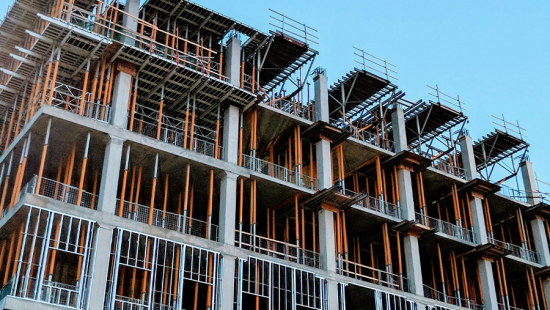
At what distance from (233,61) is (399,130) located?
16799 mm

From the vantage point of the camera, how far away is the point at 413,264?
53.5m

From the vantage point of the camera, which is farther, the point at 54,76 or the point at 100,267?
the point at 54,76

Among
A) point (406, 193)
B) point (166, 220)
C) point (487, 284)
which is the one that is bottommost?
point (487, 284)

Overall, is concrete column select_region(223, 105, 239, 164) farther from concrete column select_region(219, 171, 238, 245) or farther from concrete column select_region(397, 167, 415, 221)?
concrete column select_region(397, 167, 415, 221)

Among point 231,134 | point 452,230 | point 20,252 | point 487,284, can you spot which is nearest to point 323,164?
point 231,134

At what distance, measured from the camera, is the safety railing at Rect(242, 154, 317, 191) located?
50.0m

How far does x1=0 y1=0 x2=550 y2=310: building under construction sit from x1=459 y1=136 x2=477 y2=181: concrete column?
0.50ft

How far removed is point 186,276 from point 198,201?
22.7 feet

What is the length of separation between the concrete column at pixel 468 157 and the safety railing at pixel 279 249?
1943cm

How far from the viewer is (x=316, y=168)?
56531 millimetres

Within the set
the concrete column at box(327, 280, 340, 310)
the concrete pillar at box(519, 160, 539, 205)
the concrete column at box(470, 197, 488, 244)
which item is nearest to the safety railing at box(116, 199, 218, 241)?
→ the concrete column at box(327, 280, 340, 310)

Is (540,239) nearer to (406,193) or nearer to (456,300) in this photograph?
(456,300)

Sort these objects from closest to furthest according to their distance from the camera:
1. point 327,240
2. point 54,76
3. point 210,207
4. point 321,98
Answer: point 54,76
point 210,207
point 327,240
point 321,98

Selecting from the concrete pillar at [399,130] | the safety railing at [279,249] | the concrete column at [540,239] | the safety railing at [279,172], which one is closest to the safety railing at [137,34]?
the safety railing at [279,172]
